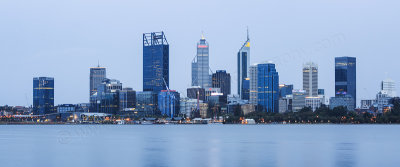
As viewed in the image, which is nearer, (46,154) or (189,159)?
(189,159)

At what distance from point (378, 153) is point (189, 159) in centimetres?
2845

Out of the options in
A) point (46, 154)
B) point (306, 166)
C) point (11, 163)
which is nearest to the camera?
point (306, 166)

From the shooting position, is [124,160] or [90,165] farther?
[124,160]

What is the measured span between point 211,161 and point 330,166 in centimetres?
1385

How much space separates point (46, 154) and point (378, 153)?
153 ft

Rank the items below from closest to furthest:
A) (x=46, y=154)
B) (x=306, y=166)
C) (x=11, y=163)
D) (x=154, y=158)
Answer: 1. (x=306, y=166)
2. (x=11, y=163)
3. (x=154, y=158)
4. (x=46, y=154)

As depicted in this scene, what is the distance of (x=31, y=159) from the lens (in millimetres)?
72250

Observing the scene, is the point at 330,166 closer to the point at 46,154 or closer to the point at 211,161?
the point at 211,161

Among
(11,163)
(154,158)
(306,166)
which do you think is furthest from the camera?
(154,158)

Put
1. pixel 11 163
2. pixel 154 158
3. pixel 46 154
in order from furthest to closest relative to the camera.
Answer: pixel 46 154
pixel 154 158
pixel 11 163

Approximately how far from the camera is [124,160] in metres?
69.9

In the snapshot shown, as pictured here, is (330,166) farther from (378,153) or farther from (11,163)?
(11,163)

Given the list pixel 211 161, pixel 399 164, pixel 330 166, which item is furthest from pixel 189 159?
pixel 399 164

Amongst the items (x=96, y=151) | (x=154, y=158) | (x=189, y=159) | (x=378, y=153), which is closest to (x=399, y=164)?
(x=378, y=153)
